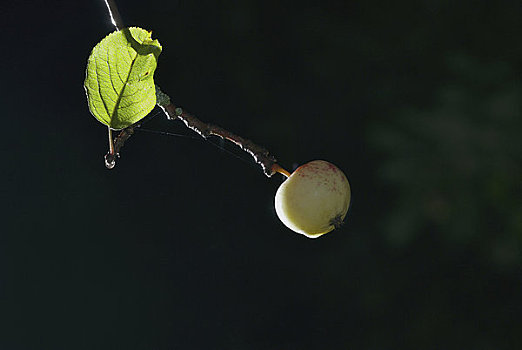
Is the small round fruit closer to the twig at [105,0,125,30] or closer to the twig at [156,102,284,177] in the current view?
the twig at [156,102,284,177]

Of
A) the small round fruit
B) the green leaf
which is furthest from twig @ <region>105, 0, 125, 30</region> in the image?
the small round fruit

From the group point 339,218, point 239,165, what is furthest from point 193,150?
point 339,218

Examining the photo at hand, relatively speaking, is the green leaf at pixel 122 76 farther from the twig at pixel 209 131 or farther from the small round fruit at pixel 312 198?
the small round fruit at pixel 312 198

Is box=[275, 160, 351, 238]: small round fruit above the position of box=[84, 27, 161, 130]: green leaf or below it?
above

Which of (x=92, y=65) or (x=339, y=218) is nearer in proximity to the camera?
(x=92, y=65)

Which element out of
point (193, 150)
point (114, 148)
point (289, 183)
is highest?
point (193, 150)

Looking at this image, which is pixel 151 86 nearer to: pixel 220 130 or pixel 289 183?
pixel 220 130

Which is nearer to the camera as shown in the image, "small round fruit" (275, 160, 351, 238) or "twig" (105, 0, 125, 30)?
"twig" (105, 0, 125, 30)
